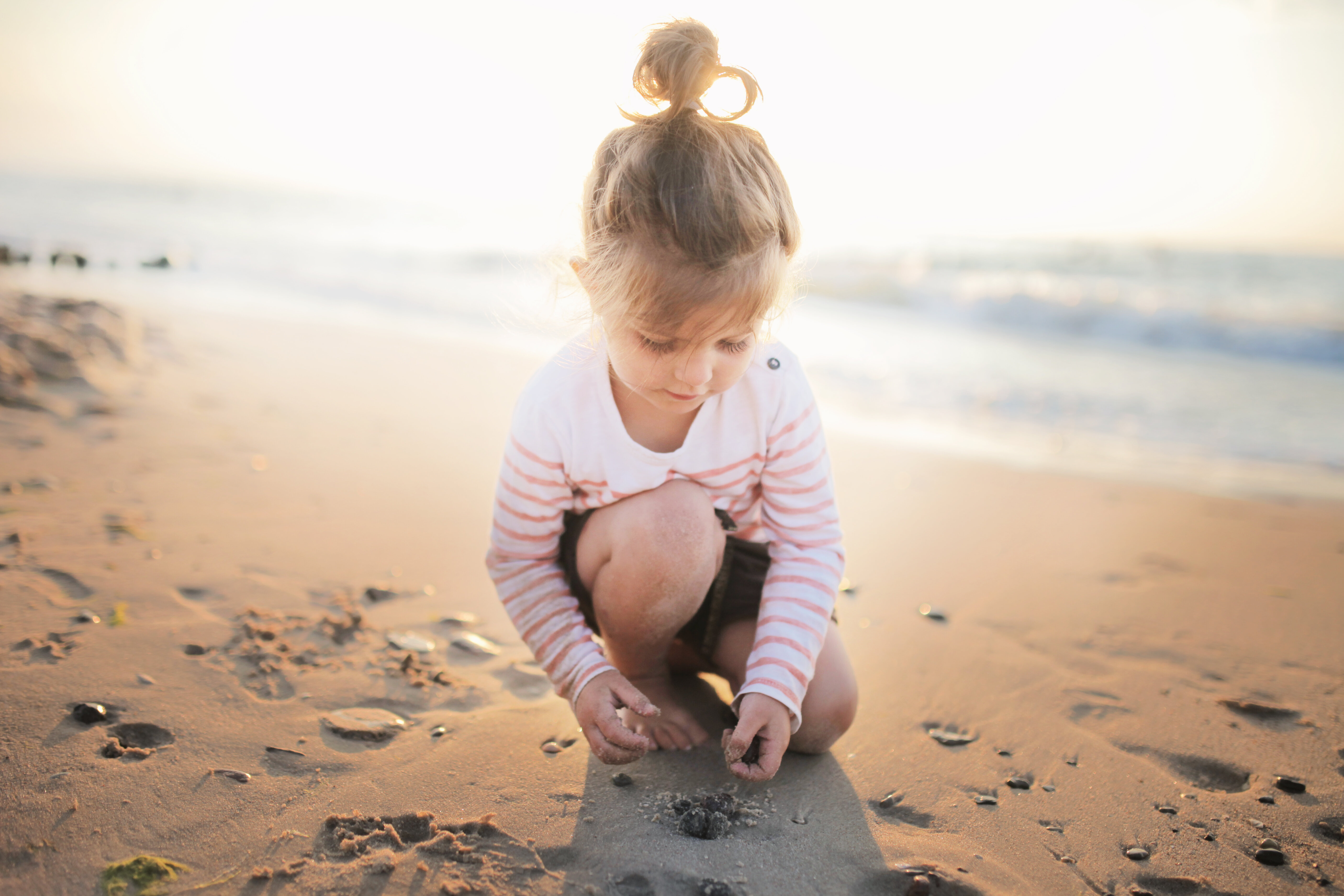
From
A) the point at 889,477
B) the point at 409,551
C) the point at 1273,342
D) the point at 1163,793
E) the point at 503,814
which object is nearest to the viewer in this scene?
the point at 503,814

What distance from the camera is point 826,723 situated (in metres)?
1.95

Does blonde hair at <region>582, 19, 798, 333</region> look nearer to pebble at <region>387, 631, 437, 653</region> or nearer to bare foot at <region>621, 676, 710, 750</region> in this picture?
bare foot at <region>621, 676, 710, 750</region>

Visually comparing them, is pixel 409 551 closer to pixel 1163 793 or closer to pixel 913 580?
pixel 913 580

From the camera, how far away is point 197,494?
10.3 ft

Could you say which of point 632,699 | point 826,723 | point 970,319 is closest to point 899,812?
point 826,723

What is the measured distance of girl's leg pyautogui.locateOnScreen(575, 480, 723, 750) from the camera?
1.90 metres

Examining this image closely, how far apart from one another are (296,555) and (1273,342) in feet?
37.7

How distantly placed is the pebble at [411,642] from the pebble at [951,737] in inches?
53.4

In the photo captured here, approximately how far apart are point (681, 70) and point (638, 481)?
881mm

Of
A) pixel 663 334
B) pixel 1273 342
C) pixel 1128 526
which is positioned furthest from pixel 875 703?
pixel 1273 342

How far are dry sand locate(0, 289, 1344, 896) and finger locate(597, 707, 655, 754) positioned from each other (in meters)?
0.13

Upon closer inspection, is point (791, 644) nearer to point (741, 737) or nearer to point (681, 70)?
point (741, 737)

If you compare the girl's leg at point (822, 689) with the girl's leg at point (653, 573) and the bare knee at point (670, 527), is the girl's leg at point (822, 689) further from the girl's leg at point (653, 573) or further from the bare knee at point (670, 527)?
the bare knee at point (670, 527)

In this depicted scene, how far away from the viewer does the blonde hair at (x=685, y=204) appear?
63.2 inches
